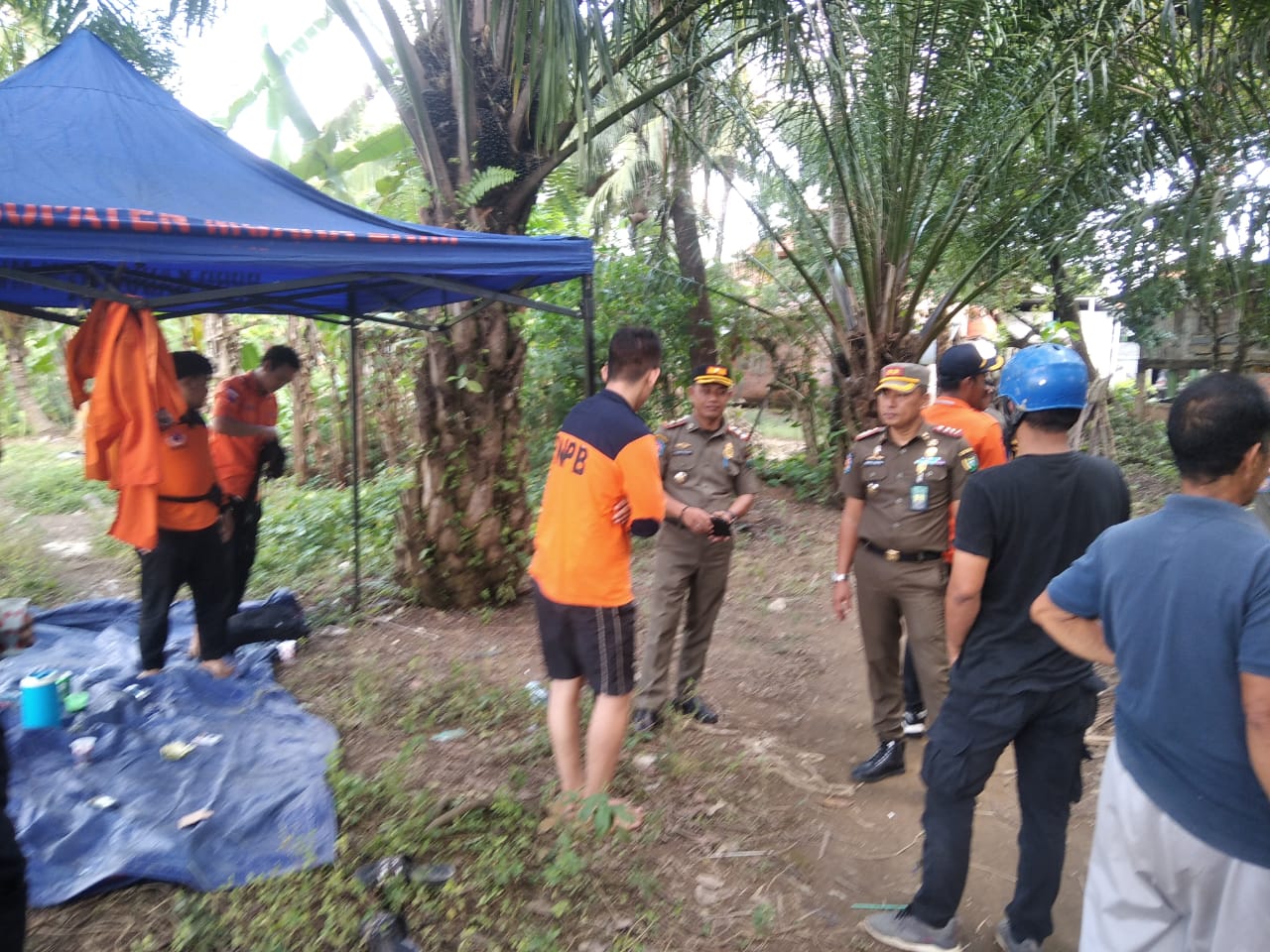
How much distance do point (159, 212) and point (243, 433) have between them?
1.68 metres

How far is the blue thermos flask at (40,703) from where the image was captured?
366 centimetres

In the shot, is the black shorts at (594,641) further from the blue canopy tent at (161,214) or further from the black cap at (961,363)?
the black cap at (961,363)

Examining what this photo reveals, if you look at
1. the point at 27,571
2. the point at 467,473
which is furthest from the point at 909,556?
the point at 27,571

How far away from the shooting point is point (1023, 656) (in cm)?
240

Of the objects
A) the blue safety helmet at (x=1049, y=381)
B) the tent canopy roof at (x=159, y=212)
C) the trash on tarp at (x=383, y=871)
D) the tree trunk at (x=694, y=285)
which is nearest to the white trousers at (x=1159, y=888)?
the blue safety helmet at (x=1049, y=381)

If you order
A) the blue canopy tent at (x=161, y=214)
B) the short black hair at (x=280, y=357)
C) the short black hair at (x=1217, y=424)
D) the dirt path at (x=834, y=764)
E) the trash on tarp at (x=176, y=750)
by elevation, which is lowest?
the dirt path at (x=834, y=764)

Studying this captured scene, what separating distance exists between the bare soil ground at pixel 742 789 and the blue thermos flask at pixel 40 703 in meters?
1.07

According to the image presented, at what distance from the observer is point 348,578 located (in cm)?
648

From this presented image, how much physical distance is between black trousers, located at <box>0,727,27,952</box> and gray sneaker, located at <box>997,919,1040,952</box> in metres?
2.63

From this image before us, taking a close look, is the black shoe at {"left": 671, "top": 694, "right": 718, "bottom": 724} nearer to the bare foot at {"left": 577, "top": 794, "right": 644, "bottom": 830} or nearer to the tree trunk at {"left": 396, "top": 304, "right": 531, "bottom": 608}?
the bare foot at {"left": 577, "top": 794, "right": 644, "bottom": 830}

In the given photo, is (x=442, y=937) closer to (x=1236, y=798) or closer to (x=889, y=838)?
(x=889, y=838)

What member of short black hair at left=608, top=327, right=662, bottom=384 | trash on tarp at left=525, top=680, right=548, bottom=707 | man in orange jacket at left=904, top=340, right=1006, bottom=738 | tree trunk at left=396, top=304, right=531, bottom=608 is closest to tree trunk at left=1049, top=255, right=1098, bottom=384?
man in orange jacket at left=904, top=340, right=1006, bottom=738

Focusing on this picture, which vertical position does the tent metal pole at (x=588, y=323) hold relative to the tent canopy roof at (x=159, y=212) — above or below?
below

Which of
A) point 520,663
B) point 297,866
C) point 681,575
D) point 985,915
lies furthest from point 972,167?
point 297,866
